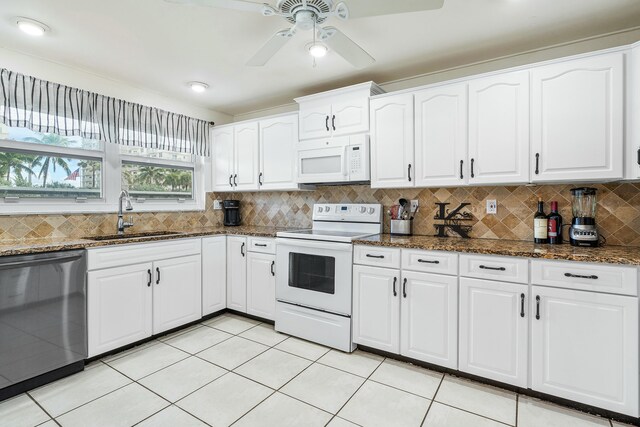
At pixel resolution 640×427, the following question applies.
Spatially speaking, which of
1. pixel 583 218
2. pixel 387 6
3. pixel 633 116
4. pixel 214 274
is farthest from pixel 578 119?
pixel 214 274

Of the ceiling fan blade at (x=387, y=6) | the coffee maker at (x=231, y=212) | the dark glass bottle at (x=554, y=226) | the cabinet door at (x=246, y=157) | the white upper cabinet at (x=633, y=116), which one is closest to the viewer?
the ceiling fan blade at (x=387, y=6)

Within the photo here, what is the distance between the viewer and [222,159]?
387 centimetres

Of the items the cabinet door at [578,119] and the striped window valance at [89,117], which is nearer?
the cabinet door at [578,119]

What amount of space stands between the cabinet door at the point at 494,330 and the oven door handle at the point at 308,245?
2.95ft

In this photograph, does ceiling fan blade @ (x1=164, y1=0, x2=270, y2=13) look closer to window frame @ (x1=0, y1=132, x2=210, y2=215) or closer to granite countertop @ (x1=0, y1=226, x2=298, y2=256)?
granite countertop @ (x1=0, y1=226, x2=298, y2=256)

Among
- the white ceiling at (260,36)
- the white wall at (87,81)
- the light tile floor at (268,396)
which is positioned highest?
the white ceiling at (260,36)

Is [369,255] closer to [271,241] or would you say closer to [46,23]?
[271,241]

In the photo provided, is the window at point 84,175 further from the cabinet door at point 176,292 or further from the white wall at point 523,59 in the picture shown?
the white wall at point 523,59

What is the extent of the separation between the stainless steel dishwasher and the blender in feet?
11.2

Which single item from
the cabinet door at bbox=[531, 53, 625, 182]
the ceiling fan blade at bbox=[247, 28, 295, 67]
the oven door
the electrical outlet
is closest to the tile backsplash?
the electrical outlet

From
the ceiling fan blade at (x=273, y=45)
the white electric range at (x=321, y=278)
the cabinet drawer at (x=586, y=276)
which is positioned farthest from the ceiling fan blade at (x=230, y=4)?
the cabinet drawer at (x=586, y=276)

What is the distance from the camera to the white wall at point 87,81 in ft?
7.96

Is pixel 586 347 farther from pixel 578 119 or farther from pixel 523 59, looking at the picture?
pixel 523 59

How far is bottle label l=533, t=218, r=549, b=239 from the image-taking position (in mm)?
2277
